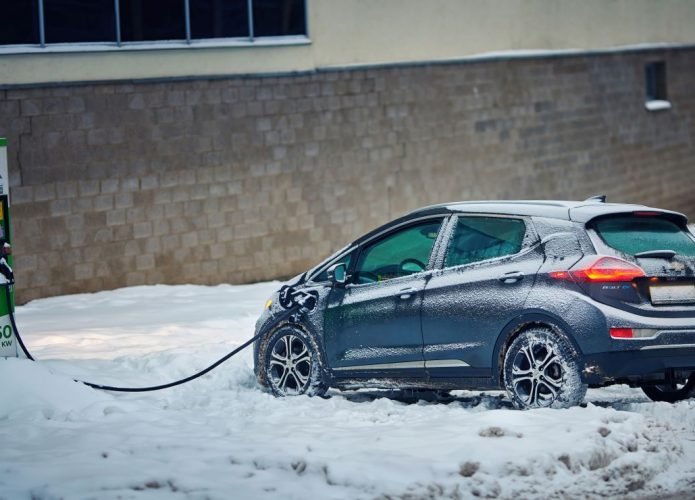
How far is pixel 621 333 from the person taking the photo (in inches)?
375

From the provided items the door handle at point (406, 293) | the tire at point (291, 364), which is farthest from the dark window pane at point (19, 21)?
the door handle at point (406, 293)

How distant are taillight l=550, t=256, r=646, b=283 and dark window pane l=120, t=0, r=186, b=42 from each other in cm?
1003

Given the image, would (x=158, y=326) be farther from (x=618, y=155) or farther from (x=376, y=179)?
(x=618, y=155)

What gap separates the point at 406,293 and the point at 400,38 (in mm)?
11934

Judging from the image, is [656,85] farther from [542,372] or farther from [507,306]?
[542,372]

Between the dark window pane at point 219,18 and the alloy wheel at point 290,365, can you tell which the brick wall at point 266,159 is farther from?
the alloy wheel at point 290,365

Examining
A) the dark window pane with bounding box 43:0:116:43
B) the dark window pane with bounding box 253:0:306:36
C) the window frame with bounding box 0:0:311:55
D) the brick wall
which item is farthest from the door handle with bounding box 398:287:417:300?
the dark window pane with bounding box 253:0:306:36

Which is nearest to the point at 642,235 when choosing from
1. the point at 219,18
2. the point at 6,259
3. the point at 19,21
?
the point at 6,259

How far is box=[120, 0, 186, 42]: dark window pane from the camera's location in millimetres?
18266

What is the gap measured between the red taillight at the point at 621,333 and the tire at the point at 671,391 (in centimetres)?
71

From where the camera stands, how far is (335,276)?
36.4 feet

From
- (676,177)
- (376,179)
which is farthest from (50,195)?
(676,177)

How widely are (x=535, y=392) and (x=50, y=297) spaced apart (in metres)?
9.20

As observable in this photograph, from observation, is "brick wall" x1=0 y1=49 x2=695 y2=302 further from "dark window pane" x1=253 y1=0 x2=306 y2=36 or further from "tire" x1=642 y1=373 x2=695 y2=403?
"tire" x1=642 y1=373 x2=695 y2=403
